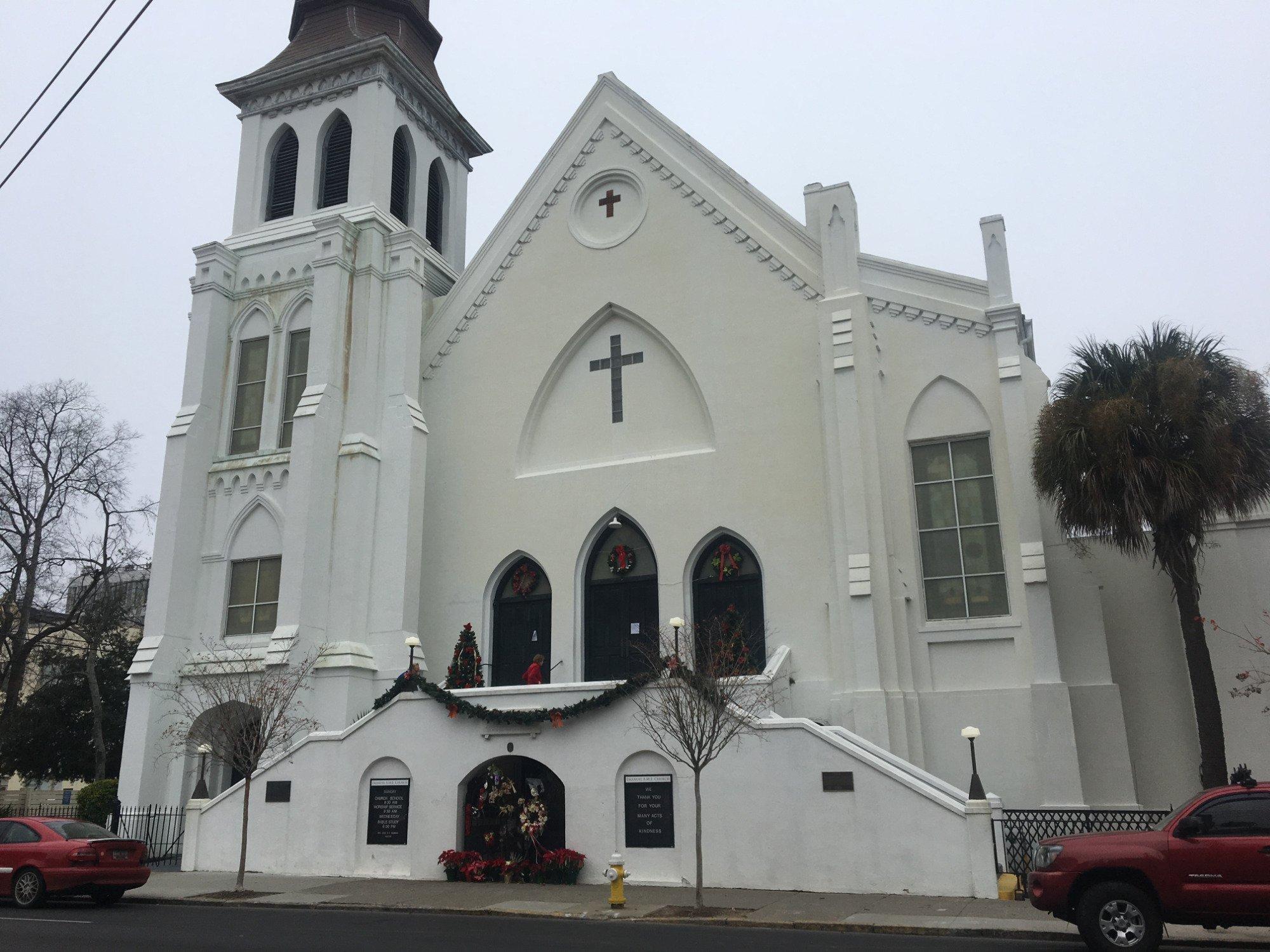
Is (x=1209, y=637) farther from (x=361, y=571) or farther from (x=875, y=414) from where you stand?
(x=361, y=571)

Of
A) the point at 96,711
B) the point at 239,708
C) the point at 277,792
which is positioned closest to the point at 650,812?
the point at 277,792

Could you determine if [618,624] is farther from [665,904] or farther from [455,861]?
[665,904]

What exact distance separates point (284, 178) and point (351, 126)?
2.26 m

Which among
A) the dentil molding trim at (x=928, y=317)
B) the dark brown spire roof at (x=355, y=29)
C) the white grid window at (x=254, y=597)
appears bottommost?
the white grid window at (x=254, y=597)

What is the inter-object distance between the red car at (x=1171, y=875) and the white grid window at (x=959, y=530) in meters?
9.48

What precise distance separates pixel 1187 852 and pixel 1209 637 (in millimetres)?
10672

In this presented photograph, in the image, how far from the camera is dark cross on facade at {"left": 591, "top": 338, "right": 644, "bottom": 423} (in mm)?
23531

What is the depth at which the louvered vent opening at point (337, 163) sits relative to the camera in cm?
2745

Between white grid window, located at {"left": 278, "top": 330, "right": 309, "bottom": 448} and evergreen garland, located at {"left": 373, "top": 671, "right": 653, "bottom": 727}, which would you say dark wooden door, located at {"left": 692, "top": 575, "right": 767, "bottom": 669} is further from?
white grid window, located at {"left": 278, "top": 330, "right": 309, "bottom": 448}

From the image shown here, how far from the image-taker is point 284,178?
2820 centimetres

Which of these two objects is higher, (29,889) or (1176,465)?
(1176,465)

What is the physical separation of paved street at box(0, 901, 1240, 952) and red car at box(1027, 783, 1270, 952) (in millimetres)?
655

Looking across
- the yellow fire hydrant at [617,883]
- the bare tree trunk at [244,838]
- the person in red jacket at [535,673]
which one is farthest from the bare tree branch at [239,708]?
the yellow fire hydrant at [617,883]

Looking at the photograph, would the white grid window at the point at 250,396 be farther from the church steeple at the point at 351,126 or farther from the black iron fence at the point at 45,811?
the black iron fence at the point at 45,811
